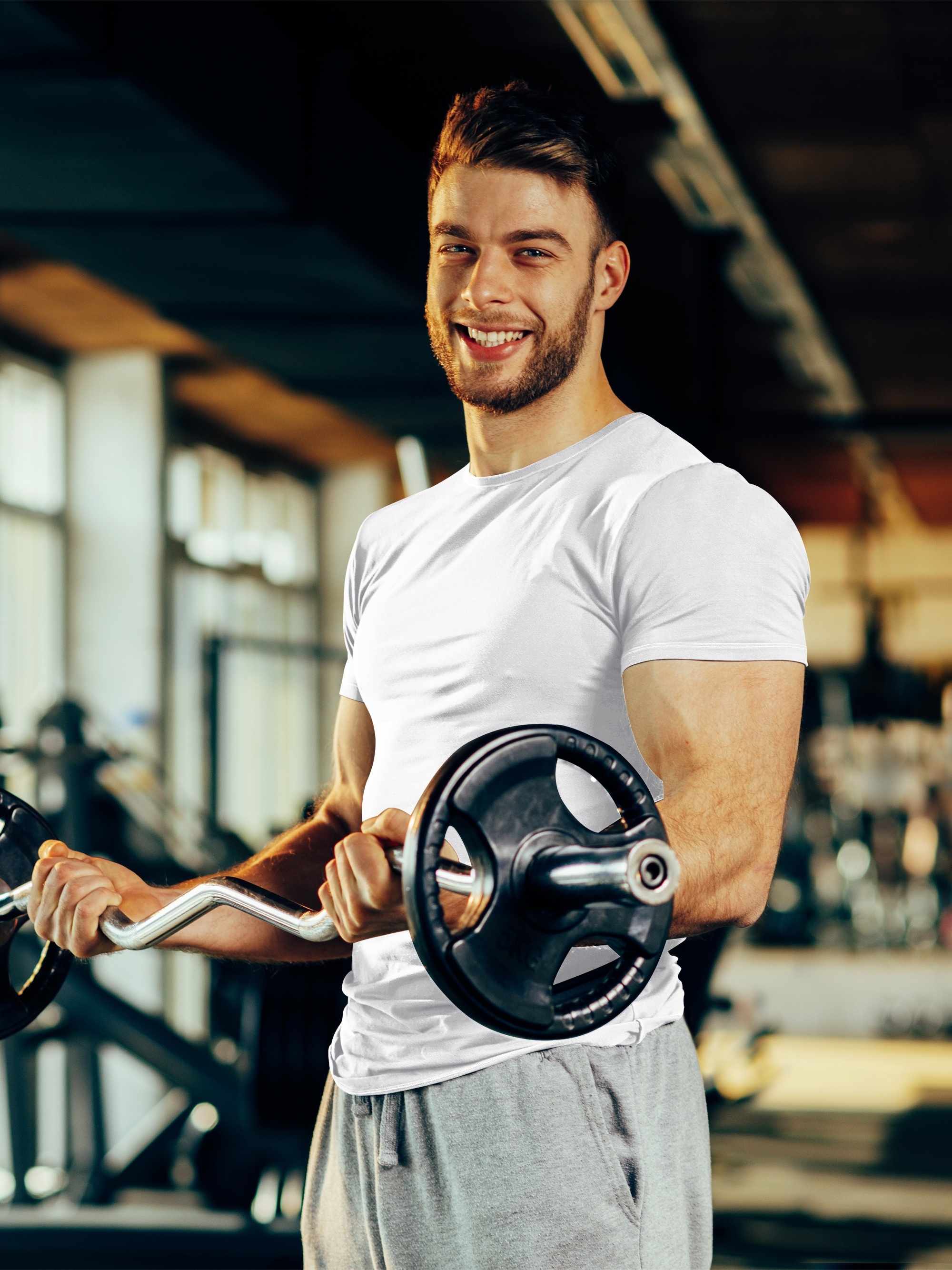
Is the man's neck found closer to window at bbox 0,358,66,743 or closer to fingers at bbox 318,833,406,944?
fingers at bbox 318,833,406,944

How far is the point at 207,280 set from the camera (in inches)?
159

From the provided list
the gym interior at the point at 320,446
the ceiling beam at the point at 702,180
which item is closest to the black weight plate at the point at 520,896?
the gym interior at the point at 320,446

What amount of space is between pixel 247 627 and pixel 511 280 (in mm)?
7982

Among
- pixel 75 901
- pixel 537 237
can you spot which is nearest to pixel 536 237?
pixel 537 237

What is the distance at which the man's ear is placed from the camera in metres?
1.23

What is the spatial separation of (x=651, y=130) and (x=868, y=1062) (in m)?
4.67

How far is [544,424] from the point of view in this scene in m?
1.26

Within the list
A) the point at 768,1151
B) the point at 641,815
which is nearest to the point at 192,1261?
the point at 768,1151

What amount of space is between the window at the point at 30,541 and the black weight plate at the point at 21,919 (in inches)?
211

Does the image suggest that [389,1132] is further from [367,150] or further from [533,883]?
[367,150]

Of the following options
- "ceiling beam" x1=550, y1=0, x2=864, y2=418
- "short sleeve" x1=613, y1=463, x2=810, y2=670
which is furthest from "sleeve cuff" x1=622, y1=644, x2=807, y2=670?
"ceiling beam" x1=550, y1=0, x2=864, y2=418

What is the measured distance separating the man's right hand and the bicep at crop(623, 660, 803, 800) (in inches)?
16.9

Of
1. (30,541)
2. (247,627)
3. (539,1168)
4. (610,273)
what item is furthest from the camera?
(247,627)

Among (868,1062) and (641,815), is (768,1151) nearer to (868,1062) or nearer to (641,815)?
(868,1062)
